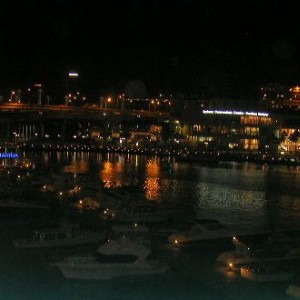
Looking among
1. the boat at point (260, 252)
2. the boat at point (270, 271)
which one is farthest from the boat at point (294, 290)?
the boat at point (260, 252)

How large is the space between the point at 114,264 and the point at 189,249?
857 millimetres

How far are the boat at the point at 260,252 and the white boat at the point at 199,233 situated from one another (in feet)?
1.58

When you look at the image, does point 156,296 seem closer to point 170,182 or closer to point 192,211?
point 192,211

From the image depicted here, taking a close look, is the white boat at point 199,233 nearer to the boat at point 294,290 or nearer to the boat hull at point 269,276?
the boat hull at point 269,276

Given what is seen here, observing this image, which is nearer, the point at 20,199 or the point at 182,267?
the point at 182,267

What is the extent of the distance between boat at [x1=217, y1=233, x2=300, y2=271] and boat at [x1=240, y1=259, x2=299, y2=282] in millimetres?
50

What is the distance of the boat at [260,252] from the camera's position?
3982mm

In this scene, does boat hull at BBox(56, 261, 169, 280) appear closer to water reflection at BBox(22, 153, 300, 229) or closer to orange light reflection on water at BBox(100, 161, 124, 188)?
water reflection at BBox(22, 153, 300, 229)

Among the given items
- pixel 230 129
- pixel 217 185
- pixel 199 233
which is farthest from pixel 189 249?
pixel 230 129

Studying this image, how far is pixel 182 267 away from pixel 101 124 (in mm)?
22080

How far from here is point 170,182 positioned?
33.9 feet

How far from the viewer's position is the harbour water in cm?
350

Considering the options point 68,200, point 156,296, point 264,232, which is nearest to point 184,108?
point 68,200

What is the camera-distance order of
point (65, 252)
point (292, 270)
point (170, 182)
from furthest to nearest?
point (170, 182) < point (65, 252) < point (292, 270)
